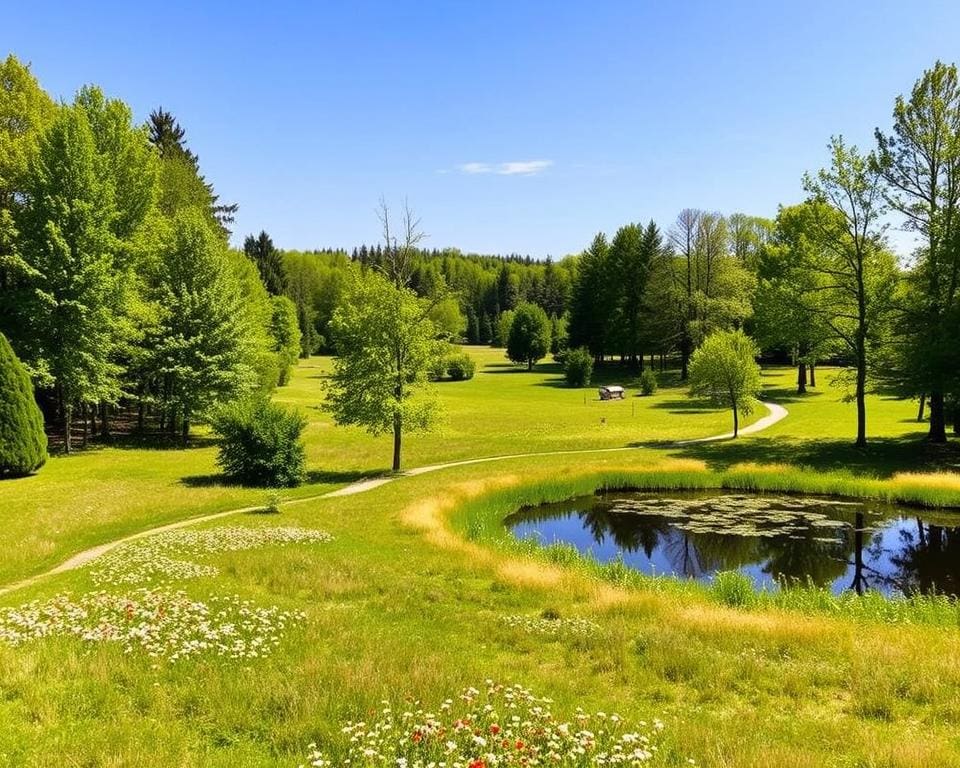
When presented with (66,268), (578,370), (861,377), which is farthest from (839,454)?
(578,370)

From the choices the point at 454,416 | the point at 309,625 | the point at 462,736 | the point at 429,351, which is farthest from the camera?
the point at 454,416

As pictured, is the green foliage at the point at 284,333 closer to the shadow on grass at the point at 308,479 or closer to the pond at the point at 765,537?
the shadow on grass at the point at 308,479

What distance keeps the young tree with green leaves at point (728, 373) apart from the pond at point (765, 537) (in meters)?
16.5

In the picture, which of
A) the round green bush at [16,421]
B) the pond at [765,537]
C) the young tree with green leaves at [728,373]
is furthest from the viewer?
the young tree with green leaves at [728,373]

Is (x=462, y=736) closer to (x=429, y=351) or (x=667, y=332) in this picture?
(x=429, y=351)

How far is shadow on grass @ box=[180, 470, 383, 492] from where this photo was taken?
Answer: 104ft

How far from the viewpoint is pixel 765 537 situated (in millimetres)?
25391

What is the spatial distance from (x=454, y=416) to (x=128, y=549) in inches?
1710

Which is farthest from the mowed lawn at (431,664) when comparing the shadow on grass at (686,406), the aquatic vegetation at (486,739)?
the shadow on grass at (686,406)

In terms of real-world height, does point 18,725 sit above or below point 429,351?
below

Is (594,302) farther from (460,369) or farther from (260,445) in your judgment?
(260,445)

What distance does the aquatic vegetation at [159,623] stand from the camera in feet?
34.6

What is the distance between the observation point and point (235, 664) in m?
9.97

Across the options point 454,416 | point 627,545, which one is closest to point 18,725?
point 627,545
